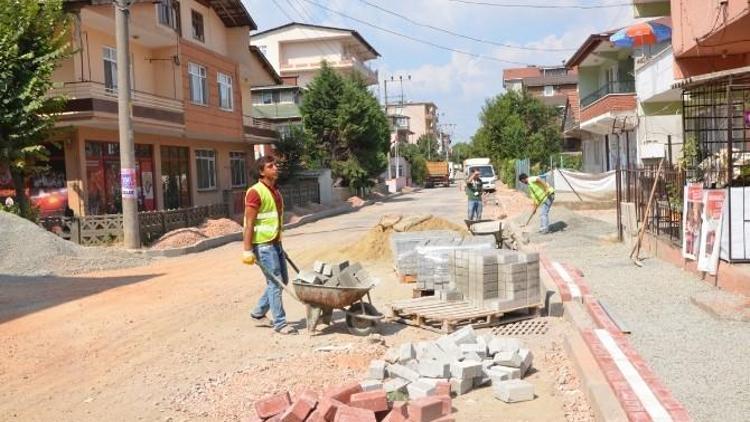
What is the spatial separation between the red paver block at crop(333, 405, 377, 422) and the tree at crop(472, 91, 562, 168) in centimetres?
4837

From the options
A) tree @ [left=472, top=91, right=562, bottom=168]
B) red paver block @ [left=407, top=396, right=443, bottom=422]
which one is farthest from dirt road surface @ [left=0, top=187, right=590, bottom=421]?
tree @ [left=472, top=91, right=562, bottom=168]

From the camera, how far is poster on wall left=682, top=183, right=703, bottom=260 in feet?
32.0

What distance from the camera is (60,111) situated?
1938cm

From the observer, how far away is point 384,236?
49.3 ft

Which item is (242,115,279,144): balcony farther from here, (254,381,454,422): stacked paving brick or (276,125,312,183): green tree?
(254,381,454,422): stacked paving brick

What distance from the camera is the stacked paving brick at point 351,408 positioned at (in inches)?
191

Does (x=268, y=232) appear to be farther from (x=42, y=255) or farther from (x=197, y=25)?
(x=197, y=25)

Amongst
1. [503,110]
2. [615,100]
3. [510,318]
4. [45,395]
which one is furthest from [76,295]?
[503,110]

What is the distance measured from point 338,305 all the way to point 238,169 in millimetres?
28271

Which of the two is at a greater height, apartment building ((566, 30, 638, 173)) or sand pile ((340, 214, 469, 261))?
apartment building ((566, 30, 638, 173))

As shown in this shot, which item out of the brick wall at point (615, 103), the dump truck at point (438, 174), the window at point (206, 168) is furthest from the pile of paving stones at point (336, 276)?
the dump truck at point (438, 174)

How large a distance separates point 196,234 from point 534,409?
15824mm

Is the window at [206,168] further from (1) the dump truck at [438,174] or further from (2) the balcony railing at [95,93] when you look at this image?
(1) the dump truck at [438,174]

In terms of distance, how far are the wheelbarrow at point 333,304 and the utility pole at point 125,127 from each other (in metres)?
10.9
